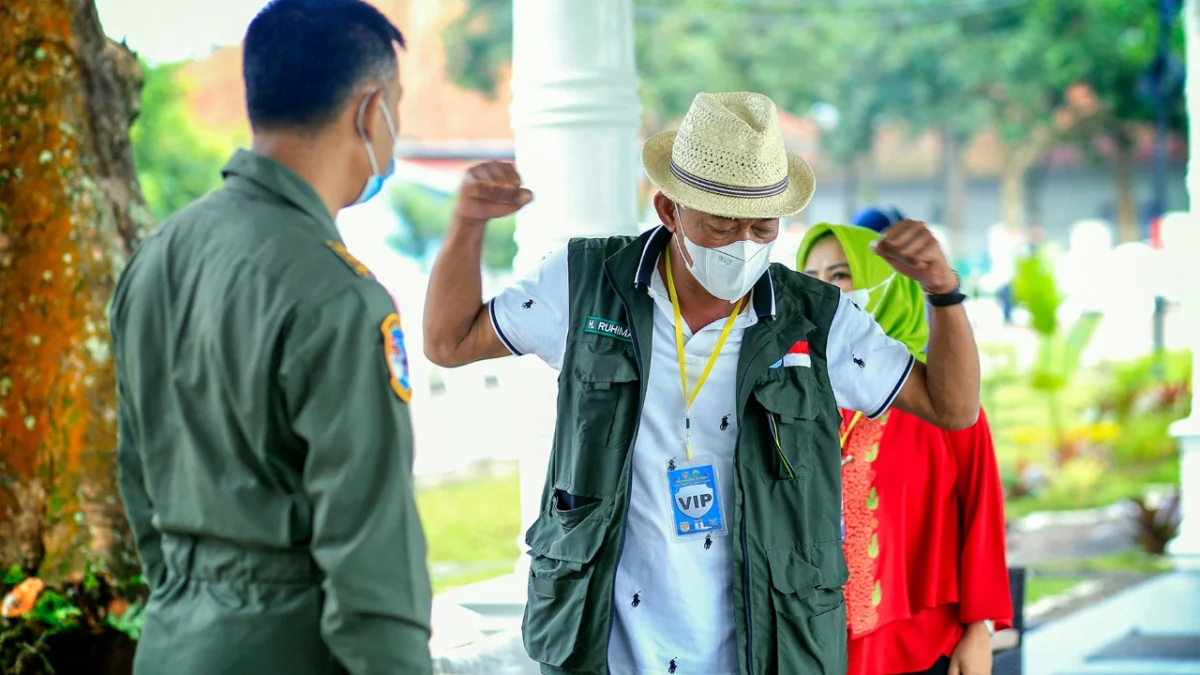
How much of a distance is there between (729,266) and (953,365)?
47 cm

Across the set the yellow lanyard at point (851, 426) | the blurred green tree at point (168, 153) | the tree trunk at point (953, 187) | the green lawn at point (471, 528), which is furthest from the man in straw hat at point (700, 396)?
the tree trunk at point (953, 187)

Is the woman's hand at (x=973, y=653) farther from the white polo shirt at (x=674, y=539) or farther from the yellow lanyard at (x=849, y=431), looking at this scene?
the white polo shirt at (x=674, y=539)

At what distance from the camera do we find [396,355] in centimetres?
179

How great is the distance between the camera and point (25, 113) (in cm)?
443

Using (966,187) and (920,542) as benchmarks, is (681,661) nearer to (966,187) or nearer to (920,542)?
(920,542)

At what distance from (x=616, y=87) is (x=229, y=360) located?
2446mm

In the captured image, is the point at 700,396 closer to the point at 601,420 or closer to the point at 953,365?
the point at 601,420

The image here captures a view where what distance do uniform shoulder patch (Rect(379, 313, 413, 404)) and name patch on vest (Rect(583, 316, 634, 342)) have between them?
0.72 meters

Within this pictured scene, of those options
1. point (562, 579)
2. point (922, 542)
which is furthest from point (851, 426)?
point (562, 579)

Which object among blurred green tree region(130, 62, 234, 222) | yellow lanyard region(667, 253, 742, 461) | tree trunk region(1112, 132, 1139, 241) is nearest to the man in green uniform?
yellow lanyard region(667, 253, 742, 461)

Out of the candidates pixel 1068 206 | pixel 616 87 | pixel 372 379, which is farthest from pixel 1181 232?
pixel 1068 206

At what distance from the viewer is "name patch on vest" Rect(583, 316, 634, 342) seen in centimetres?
249

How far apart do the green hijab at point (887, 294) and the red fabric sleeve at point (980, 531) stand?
0.82 feet

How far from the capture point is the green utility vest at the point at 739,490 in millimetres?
2398
